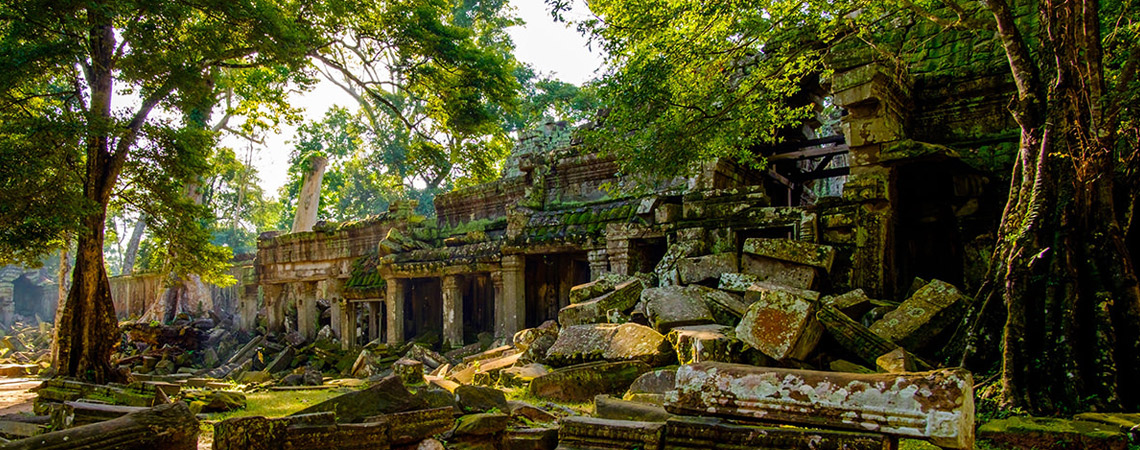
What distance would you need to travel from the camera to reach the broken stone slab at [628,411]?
3.92 m

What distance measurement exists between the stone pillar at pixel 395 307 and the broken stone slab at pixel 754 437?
11.8 metres

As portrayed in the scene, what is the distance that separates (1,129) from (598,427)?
29.9 feet

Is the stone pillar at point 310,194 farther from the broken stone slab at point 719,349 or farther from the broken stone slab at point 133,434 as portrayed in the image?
the broken stone slab at point 133,434

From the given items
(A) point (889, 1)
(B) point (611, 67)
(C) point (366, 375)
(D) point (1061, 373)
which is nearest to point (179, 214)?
(C) point (366, 375)

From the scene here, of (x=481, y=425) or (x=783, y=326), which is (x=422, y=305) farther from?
(x=481, y=425)

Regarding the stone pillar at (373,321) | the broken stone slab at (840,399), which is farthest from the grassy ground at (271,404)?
the stone pillar at (373,321)

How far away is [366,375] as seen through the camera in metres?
11.3

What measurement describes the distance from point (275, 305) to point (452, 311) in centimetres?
811

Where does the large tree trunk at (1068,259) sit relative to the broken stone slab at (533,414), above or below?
above

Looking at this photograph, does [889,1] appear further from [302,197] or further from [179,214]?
[302,197]

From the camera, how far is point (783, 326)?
18.0 feet

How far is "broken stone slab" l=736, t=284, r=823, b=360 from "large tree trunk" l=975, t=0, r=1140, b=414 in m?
1.32

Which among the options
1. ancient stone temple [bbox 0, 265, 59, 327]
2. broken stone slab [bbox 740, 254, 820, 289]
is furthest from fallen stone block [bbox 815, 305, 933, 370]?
ancient stone temple [bbox 0, 265, 59, 327]

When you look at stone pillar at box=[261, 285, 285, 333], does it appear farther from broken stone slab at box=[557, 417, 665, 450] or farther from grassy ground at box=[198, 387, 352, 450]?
broken stone slab at box=[557, 417, 665, 450]
